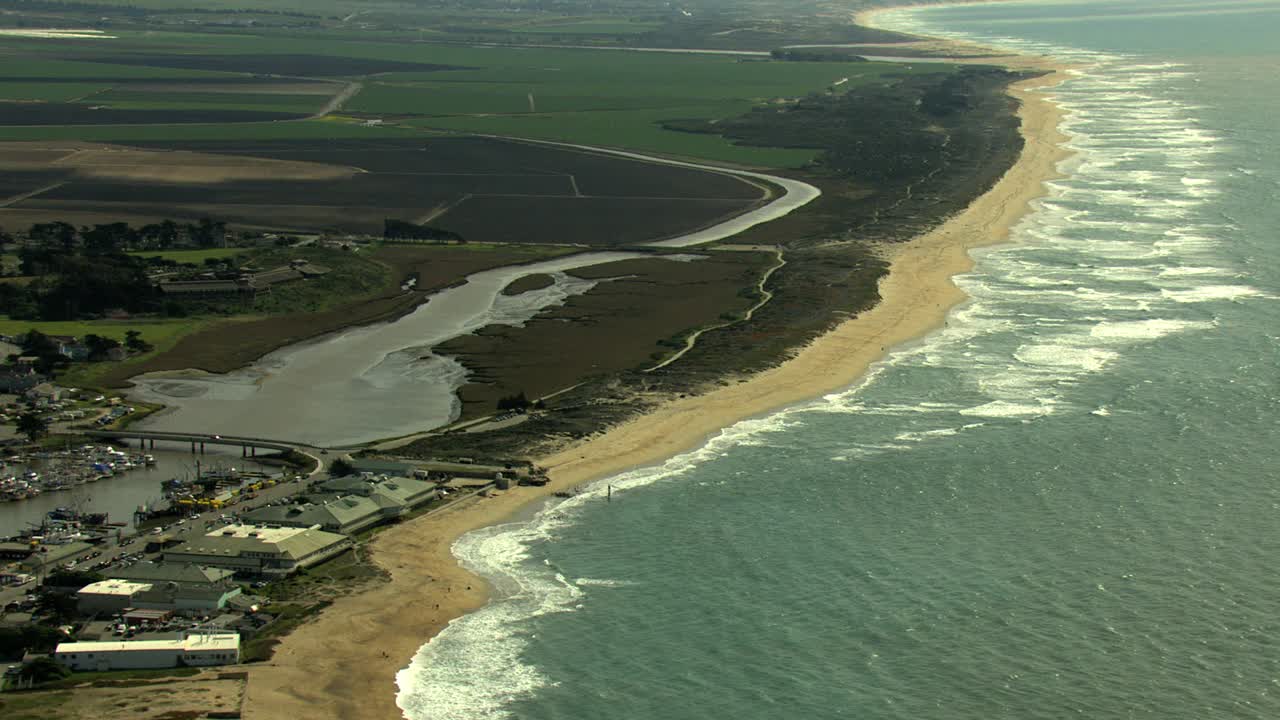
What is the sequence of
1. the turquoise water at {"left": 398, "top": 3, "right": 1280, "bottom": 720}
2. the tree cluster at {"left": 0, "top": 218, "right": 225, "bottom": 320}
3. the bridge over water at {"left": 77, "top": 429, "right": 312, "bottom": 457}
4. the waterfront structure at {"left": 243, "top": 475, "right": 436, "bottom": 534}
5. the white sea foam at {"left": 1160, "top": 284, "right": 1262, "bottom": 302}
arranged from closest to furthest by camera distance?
the turquoise water at {"left": 398, "top": 3, "right": 1280, "bottom": 720}
the waterfront structure at {"left": 243, "top": 475, "right": 436, "bottom": 534}
the bridge over water at {"left": 77, "top": 429, "right": 312, "bottom": 457}
the tree cluster at {"left": 0, "top": 218, "right": 225, "bottom": 320}
the white sea foam at {"left": 1160, "top": 284, "right": 1262, "bottom": 302}

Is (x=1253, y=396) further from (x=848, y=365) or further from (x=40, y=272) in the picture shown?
(x=40, y=272)

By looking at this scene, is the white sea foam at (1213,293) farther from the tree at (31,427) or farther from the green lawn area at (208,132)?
the green lawn area at (208,132)

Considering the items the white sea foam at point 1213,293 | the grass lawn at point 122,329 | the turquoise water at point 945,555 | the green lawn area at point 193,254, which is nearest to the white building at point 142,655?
the turquoise water at point 945,555

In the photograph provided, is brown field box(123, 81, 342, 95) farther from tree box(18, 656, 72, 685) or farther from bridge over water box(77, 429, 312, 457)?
tree box(18, 656, 72, 685)

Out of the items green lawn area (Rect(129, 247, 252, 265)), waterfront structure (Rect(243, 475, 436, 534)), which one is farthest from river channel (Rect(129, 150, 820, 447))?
green lawn area (Rect(129, 247, 252, 265))

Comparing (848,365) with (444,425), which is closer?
(444,425)

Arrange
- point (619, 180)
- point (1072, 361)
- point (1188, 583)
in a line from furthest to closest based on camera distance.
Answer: point (619, 180) < point (1072, 361) < point (1188, 583)

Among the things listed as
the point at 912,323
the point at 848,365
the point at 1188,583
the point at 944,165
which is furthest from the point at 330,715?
the point at 944,165
